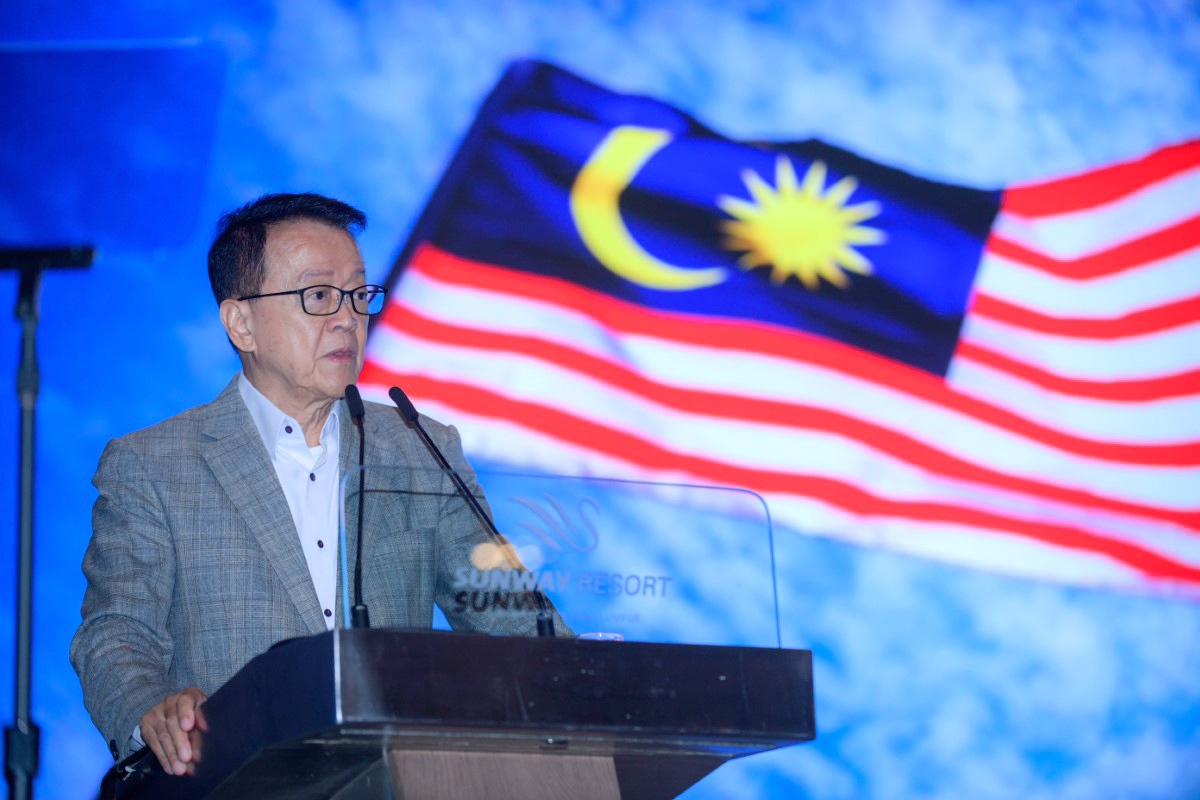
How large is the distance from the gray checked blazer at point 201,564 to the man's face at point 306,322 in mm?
89

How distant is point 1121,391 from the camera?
3871 millimetres

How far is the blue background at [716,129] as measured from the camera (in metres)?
3.23

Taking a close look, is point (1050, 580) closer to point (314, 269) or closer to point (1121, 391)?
point (1121, 391)

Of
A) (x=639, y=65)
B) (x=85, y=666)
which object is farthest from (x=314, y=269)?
(x=639, y=65)

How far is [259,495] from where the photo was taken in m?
2.18

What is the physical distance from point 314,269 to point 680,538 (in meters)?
0.75

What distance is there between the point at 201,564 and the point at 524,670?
2.80 ft

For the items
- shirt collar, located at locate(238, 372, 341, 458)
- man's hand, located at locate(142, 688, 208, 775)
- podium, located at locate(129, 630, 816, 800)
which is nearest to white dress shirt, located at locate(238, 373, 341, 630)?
shirt collar, located at locate(238, 372, 341, 458)

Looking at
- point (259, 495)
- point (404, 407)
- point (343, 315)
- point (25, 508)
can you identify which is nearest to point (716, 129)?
point (343, 315)

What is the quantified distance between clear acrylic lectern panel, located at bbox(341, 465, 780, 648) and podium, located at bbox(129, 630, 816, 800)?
9 cm

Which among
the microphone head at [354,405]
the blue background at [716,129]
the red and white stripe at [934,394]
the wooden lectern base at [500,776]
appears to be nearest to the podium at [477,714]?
the wooden lectern base at [500,776]

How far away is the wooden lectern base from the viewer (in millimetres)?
1505

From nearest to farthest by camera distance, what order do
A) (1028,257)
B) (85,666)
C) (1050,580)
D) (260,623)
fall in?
1. (85,666)
2. (260,623)
3. (1050,580)
4. (1028,257)

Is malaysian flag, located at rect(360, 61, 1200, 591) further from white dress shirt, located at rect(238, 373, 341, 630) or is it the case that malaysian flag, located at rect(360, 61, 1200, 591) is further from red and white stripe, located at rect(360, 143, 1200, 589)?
white dress shirt, located at rect(238, 373, 341, 630)
